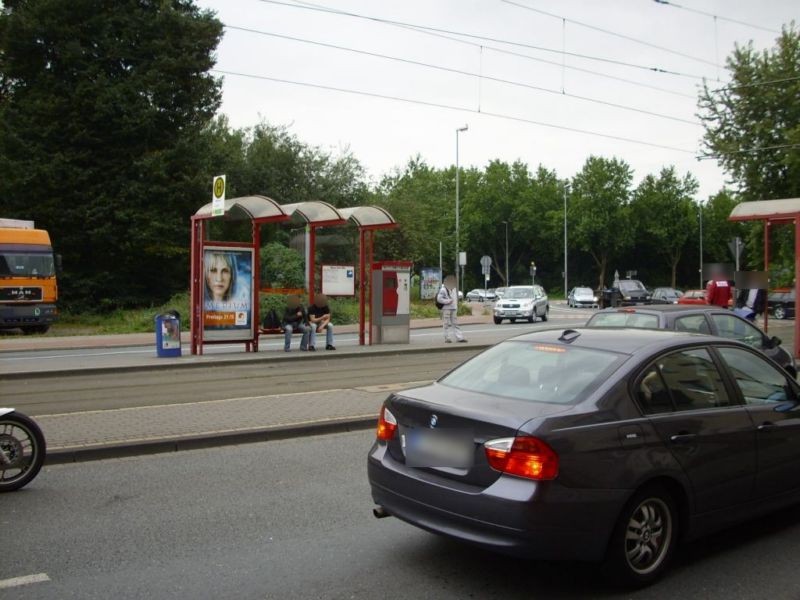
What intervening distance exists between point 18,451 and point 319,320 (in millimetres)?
12592

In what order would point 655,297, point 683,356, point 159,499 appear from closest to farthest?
point 683,356
point 159,499
point 655,297

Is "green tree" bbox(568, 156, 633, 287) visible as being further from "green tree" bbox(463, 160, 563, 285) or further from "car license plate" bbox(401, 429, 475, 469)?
"car license plate" bbox(401, 429, 475, 469)

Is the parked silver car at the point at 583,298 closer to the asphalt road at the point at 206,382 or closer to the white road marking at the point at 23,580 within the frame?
the asphalt road at the point at 206,382

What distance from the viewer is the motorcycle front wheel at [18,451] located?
6.38m

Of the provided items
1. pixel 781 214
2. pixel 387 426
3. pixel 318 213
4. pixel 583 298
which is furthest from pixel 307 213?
pixel 583 298

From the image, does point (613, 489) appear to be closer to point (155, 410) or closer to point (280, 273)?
point (155, 410)

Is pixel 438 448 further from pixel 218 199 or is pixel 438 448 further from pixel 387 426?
pixel 218 199

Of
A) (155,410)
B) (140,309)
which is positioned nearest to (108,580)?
(155,410)

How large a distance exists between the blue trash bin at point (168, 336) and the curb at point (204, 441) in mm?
9001

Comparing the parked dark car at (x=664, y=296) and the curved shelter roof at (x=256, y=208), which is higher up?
the curved shelter roof at (x=256, y=208)

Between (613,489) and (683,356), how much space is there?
3.85ft

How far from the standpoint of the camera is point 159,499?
20.3 ft

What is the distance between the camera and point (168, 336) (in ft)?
56.1

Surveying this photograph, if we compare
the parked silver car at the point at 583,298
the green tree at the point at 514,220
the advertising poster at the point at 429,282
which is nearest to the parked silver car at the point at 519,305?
the advertising poster at the point at 429,282
